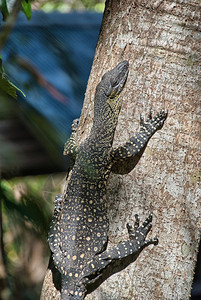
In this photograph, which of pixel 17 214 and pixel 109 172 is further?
pixel 109 172

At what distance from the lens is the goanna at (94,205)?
3170 mm

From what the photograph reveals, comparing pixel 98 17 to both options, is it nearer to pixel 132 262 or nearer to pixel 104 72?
pixel 104 72

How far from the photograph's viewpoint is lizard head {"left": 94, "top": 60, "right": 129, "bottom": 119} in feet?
11.3

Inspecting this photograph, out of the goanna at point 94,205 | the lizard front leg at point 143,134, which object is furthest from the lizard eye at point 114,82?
the lizard front leg at point 143,134

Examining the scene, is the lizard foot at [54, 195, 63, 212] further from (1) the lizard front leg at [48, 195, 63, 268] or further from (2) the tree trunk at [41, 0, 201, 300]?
(2) the tree trunk at [41, 0, 201, 300]

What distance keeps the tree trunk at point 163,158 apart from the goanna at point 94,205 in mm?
98

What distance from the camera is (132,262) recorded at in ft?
10.2

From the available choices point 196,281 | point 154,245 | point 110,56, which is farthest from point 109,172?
point 196,281

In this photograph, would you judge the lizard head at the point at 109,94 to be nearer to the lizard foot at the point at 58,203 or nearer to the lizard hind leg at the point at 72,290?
A: the lizard foot at the point at 58,203

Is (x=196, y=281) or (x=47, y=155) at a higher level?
(x=47, y=155)

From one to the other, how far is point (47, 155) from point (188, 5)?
261cm

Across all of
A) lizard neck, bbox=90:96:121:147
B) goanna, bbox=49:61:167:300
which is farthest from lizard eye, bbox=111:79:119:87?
lizard neck, bbox=90:96:121:147

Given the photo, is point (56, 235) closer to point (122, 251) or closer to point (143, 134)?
point (122, 251)

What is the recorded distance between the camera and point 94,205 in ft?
11.2
